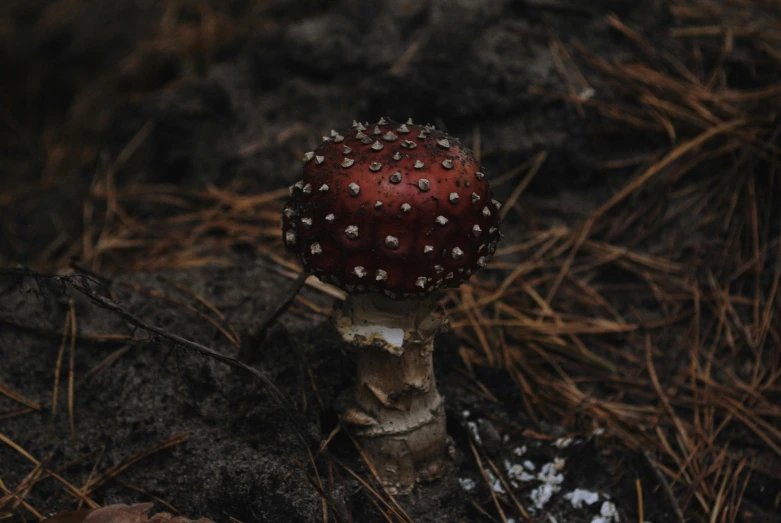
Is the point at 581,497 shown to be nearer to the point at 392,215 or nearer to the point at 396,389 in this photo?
the point at 396,389

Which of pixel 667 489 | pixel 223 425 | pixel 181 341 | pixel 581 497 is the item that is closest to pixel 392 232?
pixel 181 341

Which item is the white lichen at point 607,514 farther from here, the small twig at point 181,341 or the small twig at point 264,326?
the small twig at point 264,326

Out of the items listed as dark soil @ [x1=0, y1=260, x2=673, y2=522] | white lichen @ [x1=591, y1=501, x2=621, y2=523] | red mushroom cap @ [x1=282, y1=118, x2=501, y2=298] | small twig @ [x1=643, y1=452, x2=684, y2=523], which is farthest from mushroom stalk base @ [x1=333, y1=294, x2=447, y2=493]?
small twig @ [x1=643, y1=452, x2=684, y2=523]

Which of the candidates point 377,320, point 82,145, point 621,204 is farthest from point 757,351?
point 82,145

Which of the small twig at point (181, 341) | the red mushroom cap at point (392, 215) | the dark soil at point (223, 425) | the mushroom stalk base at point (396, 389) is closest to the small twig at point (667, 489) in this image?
the dark soil at point (223, 425)

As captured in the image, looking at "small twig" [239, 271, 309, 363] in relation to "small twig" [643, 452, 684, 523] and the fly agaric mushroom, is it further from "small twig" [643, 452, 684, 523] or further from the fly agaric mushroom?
"small twig" [643, 452, 684, 523]
